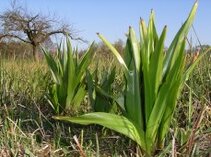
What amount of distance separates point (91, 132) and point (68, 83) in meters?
0.61

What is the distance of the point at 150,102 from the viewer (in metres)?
1.86

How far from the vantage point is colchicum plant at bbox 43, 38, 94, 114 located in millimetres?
2818

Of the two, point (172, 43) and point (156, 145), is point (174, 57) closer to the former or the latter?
point (172, 43)

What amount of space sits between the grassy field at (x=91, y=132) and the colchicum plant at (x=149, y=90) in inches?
4.0

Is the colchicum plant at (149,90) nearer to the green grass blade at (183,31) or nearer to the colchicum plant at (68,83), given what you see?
the green grass blade at (183,31)

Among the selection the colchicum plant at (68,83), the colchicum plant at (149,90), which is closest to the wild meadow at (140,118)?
the colchicum plant at (149,90)

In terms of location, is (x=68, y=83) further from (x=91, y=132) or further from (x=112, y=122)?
(x=112, y=122)

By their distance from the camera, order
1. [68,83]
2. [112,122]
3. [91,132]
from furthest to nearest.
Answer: [68,83] < [91,132] < [112,122]

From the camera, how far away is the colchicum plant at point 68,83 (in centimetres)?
282

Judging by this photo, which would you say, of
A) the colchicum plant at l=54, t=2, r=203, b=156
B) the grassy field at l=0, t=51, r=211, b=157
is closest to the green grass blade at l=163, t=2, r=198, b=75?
the colchicum plant at l=54, t=2, r=203, b=156

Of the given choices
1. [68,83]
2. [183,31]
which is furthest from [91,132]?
[183,31]

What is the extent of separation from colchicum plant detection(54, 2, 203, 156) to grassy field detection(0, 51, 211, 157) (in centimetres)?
10

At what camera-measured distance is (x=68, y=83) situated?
2812 millimetres

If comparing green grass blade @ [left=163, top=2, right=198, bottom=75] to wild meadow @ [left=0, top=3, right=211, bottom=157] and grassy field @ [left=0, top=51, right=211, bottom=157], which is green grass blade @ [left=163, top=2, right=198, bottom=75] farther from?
grassy field @ [left=0, top=51, right=211, bottom=157]
